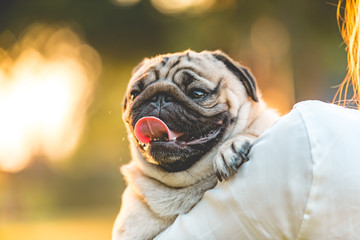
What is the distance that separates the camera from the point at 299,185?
125cm

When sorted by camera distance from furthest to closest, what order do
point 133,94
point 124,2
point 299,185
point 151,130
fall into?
1. point 124,2
2. point 133,94
3. point 151,130
4. point 299,185

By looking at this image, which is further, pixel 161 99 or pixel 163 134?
pixel 161 99

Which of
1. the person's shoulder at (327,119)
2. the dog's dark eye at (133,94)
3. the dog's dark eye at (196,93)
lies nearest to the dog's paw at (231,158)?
the person's shoulder at (327,119)

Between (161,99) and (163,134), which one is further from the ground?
(161,99)

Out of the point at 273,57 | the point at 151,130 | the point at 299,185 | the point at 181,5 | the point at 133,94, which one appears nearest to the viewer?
the point at 299,185

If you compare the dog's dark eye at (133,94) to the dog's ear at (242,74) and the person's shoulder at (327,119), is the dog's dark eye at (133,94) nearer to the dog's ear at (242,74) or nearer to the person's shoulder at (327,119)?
the dog's ear at (242,74)

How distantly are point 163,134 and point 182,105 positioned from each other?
180 millimetres

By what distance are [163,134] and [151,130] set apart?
0.21ft

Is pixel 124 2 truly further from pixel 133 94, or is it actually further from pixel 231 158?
pixel 231 158

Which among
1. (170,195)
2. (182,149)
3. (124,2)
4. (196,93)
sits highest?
(124,2)

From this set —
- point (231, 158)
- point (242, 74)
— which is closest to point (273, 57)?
point (242, 74)

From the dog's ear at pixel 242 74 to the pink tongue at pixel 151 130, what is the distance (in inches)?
21.3

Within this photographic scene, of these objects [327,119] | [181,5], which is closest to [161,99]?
[327,119]

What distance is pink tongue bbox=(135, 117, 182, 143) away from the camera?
1.79 m
